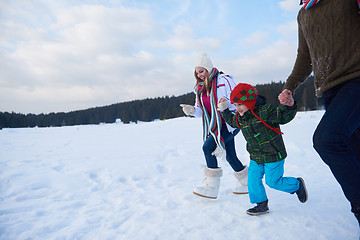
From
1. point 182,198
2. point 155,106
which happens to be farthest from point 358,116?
point 155,106

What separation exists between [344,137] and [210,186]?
172 centimetres

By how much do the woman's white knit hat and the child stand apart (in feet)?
2.78

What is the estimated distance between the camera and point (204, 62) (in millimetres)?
3199

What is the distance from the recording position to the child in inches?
90.6

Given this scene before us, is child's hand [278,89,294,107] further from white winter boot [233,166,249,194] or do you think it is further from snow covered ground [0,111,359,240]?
white winter boot [233,166,249,194]

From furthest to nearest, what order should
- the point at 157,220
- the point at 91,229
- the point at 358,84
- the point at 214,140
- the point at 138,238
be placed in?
the point at 214,140, the point at 157,220, the point at 91,229, the point at 138,238, the point at 358,84

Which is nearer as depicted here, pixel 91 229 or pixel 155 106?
pixel 91 229

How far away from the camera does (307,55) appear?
85.9 inches

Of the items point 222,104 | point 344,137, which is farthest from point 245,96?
point 344,137

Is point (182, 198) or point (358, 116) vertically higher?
point (358, 116)

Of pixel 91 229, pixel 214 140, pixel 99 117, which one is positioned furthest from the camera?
pixel 99 117

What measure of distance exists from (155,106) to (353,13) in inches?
2844

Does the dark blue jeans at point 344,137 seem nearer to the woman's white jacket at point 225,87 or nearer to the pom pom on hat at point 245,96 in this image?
the pom pom on hat at point 245,96

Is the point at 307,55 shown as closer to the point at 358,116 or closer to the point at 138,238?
the point at 358,116
